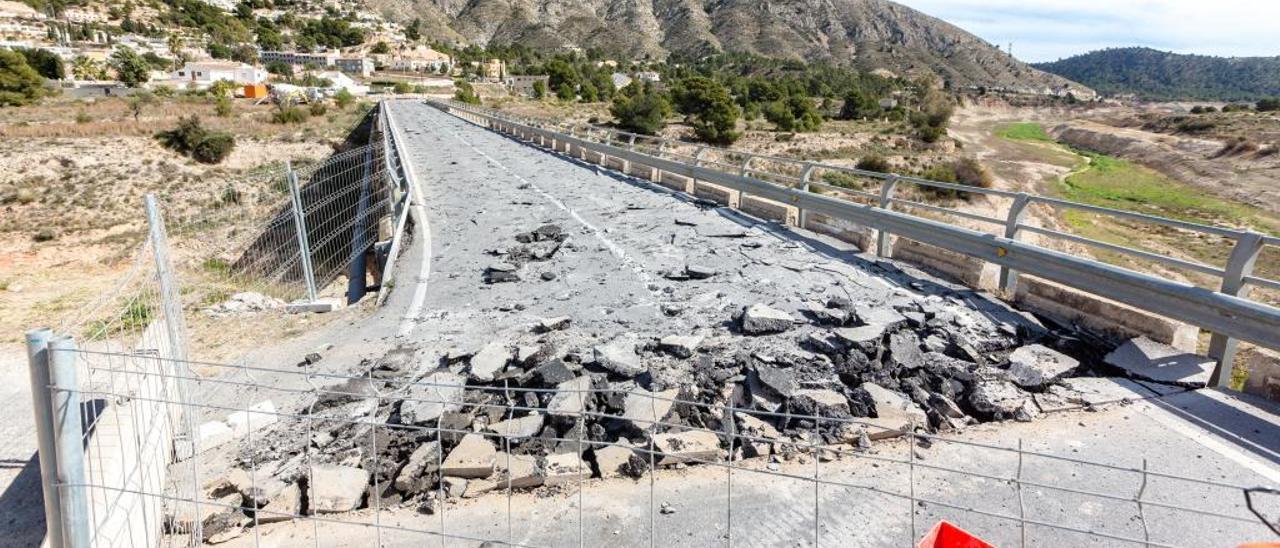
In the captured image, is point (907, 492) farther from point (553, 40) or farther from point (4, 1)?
point (4, 1)

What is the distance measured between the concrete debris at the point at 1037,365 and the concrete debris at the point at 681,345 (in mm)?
2768

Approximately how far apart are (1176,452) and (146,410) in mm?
6818

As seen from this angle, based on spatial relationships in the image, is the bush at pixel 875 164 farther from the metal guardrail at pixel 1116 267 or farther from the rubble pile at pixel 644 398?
the rubble pile at pixel 644 398

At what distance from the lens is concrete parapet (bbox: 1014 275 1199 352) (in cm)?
661

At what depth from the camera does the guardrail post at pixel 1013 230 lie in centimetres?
862

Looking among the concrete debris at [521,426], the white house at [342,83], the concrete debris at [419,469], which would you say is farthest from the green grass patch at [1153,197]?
the white house at [342,83]

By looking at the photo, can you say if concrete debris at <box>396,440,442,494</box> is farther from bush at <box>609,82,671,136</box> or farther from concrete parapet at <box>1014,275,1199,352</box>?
bush at <box>609,82,671,136</box>

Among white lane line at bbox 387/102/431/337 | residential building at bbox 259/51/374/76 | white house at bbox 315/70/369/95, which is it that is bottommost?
white lane line at bbox 387/102/431/337

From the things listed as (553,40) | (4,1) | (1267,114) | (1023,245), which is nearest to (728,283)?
(1023,245)

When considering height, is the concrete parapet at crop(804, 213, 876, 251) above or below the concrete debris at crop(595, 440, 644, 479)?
above

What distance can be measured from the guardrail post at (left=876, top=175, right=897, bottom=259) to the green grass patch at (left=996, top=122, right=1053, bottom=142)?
346 ft

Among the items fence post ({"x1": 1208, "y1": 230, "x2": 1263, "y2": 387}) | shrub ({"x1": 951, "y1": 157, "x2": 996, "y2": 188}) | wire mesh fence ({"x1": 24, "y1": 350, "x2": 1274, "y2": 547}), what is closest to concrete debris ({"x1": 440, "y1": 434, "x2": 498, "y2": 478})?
wire mesh fence ({"x1": 24, "y1": 350, "x2": 1274, "y2": 547})

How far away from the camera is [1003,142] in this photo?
96.8 m

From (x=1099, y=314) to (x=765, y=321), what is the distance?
11.1ft
